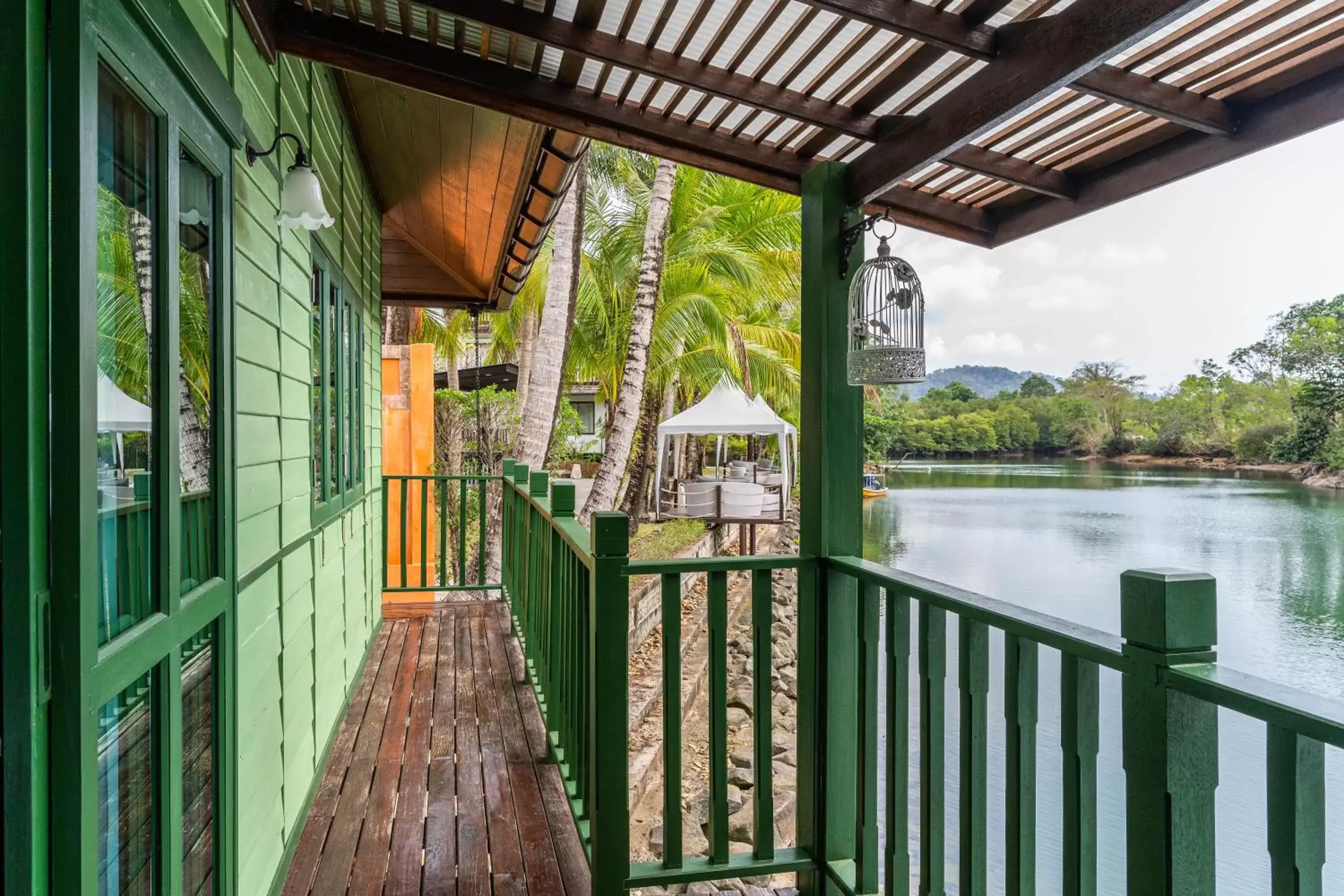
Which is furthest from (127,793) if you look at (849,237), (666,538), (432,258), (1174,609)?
(666,538)

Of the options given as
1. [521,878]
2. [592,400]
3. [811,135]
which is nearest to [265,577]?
[521,878]

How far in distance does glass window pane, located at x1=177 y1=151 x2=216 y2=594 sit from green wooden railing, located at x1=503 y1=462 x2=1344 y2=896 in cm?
87

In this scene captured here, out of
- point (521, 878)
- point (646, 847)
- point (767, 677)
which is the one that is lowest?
point (646, 847)

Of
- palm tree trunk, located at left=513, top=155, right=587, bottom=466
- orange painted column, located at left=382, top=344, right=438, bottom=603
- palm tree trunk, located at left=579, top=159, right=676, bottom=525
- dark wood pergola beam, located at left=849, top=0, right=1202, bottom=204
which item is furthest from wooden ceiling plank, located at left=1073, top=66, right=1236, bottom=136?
palm tree trunk, located at left=579, top=159, right=676, bottom=525

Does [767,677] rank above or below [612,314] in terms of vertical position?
below

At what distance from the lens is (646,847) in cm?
638

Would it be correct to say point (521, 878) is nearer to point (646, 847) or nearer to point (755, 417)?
point (646, 847)

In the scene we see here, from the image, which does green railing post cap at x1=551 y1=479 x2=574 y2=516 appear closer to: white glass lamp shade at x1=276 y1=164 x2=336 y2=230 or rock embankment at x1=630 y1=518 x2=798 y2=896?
white glass lamp shade at x1=276 y1=164 x2=336 y2=230

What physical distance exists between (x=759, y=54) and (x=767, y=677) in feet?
5.62

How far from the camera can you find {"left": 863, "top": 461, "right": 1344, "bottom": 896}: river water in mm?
7672

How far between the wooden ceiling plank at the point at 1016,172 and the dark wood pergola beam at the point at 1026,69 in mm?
247

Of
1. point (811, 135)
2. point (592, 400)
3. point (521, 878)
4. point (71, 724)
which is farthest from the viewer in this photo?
point (592, 400)

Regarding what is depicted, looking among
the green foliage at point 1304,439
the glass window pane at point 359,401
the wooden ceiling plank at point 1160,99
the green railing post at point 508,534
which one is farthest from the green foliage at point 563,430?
the green foliage at point 1304,439

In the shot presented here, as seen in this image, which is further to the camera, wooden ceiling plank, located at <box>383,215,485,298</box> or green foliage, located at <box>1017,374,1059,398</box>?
green foliage, located at <box>1017,374,1059,398</box>
